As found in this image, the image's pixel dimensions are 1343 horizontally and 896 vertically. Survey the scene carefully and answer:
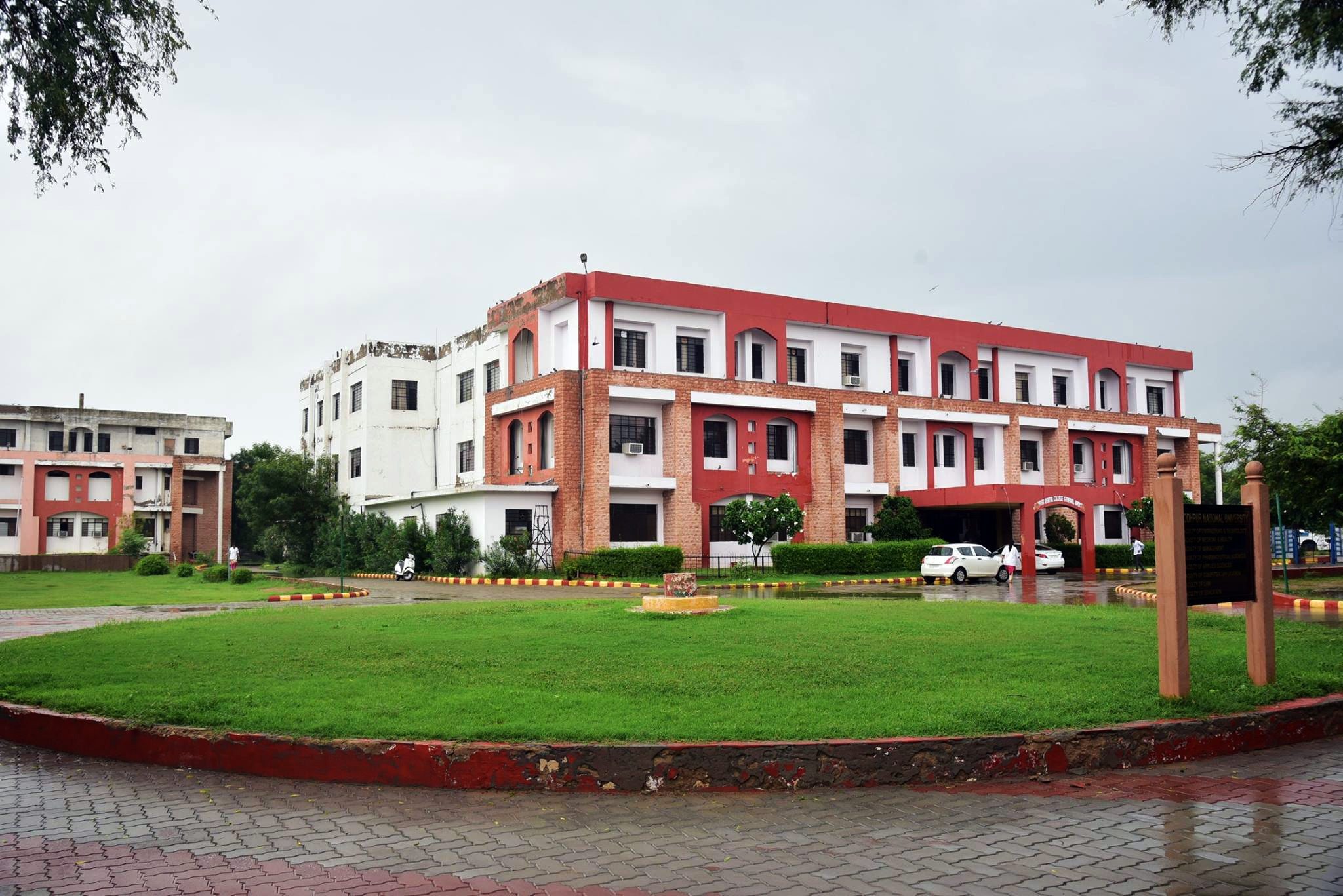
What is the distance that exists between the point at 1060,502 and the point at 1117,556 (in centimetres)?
588

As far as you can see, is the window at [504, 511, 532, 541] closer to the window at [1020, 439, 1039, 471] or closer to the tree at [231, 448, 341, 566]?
the tree at [231, 448, 341, 566]

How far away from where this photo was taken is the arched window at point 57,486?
5916 cm

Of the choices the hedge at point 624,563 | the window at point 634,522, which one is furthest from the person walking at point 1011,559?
the window at point 634,522

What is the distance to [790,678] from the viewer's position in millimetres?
9172

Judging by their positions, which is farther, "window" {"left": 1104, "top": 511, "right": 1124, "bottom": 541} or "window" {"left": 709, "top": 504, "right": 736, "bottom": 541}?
"window" {"left": 1104, "top": 511, "right": 1124, "bottom": 541}

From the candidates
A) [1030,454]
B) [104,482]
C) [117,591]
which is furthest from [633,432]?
[104,482]

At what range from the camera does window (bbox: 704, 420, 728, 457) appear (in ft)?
131

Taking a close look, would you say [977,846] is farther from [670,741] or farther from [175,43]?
[175,43]

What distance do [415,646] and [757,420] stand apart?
30.2m

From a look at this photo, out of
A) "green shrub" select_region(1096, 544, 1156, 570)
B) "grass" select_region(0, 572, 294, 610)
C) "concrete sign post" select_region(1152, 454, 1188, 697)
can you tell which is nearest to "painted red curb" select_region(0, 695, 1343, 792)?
"concrete sign post" select_region(1152, 454, 1188, 697)

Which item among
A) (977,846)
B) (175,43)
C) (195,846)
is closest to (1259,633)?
(977,846)

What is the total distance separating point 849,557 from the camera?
37.8 m

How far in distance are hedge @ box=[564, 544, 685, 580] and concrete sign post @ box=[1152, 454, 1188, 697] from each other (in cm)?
2596

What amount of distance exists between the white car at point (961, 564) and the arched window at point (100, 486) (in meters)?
48.5
